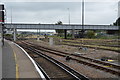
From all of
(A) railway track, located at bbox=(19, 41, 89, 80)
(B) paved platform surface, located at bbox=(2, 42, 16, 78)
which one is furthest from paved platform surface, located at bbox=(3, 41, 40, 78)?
(A) railway track, located at bbox=(19, 41, 89, 80)

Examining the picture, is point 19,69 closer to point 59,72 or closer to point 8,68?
point 8,68

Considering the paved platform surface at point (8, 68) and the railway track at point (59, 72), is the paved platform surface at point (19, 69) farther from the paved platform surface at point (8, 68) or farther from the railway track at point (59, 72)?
the railway track at point (59, 72)

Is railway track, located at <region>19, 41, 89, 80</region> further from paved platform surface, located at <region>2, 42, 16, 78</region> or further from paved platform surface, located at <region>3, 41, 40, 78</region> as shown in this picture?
paved platform surface, located at <region>2, 42, 16, 78</region>

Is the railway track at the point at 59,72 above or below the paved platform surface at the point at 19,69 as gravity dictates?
below

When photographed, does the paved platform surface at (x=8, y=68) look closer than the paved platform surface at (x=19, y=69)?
No

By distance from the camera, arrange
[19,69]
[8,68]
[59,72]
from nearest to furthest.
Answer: [59,72] < [19,69] < [8,68]

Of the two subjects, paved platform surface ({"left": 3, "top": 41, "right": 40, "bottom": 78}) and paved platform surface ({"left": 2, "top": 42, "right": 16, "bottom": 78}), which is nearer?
paved platform surface ({"left": 3, "top": 41, "right": 40, "bottom": 78})

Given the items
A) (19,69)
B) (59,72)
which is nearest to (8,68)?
(19,69)

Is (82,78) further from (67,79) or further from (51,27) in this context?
(51,27)

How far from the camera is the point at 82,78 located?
9.84m

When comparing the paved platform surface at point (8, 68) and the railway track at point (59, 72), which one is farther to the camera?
the paved platform surface at point (8, 68)

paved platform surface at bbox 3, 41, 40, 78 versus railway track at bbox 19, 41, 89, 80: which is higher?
paved platform surface at bbox 3, 41, 40, 78

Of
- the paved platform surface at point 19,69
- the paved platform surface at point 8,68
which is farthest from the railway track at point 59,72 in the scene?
the paved platform surface at point 8,68

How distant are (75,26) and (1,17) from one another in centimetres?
4852
